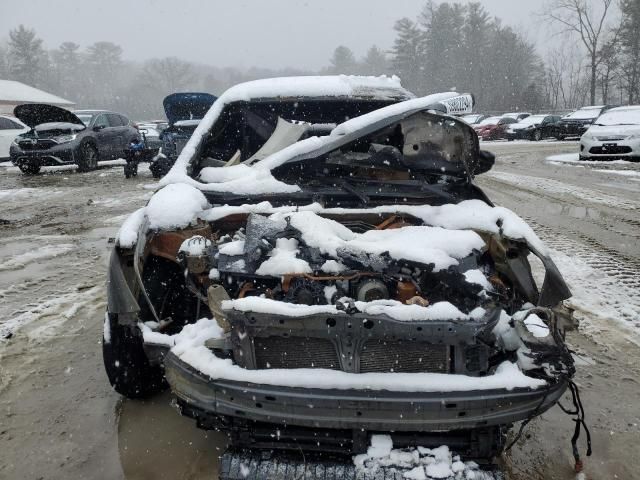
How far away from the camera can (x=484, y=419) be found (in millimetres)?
1812

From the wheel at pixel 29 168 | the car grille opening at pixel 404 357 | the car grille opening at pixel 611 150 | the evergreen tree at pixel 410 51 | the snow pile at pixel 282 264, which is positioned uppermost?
the evergreen tree at pixel 410 51

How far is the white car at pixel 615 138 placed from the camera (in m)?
12.7

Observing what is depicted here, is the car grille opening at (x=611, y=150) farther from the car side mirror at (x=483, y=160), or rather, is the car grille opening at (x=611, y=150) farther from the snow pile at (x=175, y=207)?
the snow pile at (x=175, y=207)

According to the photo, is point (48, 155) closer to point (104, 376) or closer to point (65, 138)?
point (65, 138)

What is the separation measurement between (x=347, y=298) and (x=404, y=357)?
33cm

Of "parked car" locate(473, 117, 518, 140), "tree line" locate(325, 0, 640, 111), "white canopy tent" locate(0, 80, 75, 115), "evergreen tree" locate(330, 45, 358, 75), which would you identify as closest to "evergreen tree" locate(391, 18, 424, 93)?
"tree line" locate(325, 0, 640, 111)

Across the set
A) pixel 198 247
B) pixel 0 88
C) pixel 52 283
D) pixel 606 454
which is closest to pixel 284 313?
pixel 198 247

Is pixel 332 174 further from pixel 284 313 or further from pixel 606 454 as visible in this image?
pixel 606 454

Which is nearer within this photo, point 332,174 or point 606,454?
point 606,454

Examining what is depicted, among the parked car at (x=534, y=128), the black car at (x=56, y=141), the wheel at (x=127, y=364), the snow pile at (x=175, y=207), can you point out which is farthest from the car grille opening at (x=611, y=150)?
the black car at (x=56, y=141)

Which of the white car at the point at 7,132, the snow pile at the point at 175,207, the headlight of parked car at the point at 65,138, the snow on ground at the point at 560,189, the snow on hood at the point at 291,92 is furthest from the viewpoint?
the white car at the point at 7,132

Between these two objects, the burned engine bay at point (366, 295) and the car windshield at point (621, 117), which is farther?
the car windshield at point (621, 117)

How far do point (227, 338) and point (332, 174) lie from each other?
1.48 metres

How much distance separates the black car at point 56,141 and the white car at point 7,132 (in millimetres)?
2737
